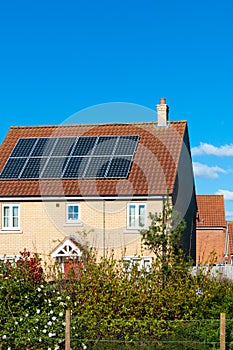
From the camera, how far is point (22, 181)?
3344cm

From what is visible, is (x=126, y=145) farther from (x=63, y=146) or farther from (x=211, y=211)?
(x=211, y=211)

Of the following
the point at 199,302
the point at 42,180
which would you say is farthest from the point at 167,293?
the point at 42,180

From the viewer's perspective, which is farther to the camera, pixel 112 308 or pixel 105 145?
pixel 105 145

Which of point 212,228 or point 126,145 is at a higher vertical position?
point 126,145

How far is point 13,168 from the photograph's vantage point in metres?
34.2

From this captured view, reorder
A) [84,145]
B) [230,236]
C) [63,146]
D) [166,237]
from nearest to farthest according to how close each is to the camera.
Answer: [166,237], [84,145], [63,146], [230,236]

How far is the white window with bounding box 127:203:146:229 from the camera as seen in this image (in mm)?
31766

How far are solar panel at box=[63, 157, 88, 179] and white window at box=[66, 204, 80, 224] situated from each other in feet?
4.74

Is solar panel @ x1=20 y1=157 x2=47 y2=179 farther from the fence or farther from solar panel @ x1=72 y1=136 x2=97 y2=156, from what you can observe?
the fence

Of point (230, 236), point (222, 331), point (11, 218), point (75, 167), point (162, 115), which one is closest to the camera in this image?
point (222, 331)

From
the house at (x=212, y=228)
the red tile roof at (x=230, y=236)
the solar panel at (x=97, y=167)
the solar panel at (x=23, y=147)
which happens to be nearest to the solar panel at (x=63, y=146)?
the solar panel at (x=23, y=147)

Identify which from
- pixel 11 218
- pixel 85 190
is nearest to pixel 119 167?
pixel 85 190

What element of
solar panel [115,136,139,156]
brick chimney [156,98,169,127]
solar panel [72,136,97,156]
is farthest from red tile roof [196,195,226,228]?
solar panel [72,136,97,156]

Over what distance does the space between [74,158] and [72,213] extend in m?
2.87
